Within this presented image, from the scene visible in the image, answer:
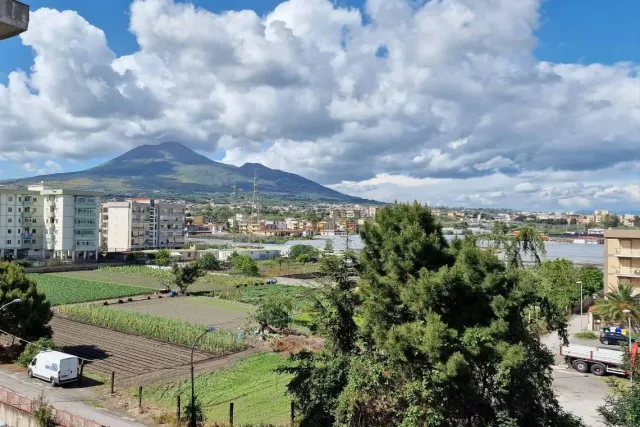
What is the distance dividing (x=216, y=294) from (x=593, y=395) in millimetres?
35347

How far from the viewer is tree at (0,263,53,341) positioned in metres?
24.5

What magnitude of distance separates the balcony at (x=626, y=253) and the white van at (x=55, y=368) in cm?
3462

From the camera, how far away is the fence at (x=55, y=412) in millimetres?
14500

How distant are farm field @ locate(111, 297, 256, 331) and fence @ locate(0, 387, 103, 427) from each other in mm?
17977

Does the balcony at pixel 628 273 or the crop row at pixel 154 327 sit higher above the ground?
the balcony at pixel 628 273

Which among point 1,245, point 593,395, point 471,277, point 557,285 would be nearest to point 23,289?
point 471,277

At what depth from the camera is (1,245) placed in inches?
2618

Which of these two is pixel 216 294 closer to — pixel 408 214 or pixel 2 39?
pixel 408 214

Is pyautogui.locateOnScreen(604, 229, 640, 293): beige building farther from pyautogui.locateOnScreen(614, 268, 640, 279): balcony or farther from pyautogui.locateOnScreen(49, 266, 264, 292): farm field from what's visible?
pyautogui.locateOnScreen(49, 266, 264, 292): farm field

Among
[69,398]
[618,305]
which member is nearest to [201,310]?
[69,398]

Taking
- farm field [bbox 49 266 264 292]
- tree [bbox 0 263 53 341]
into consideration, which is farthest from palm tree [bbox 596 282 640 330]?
farm field [bbox 49 266 264 292]

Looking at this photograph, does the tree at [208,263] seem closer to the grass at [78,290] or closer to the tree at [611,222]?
the grass at [78,290]

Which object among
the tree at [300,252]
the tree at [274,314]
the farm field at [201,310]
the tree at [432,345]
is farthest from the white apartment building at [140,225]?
the tree at [432,345]

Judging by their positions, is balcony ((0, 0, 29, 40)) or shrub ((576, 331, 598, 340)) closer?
balcony ((0, 0, 29, 40))
